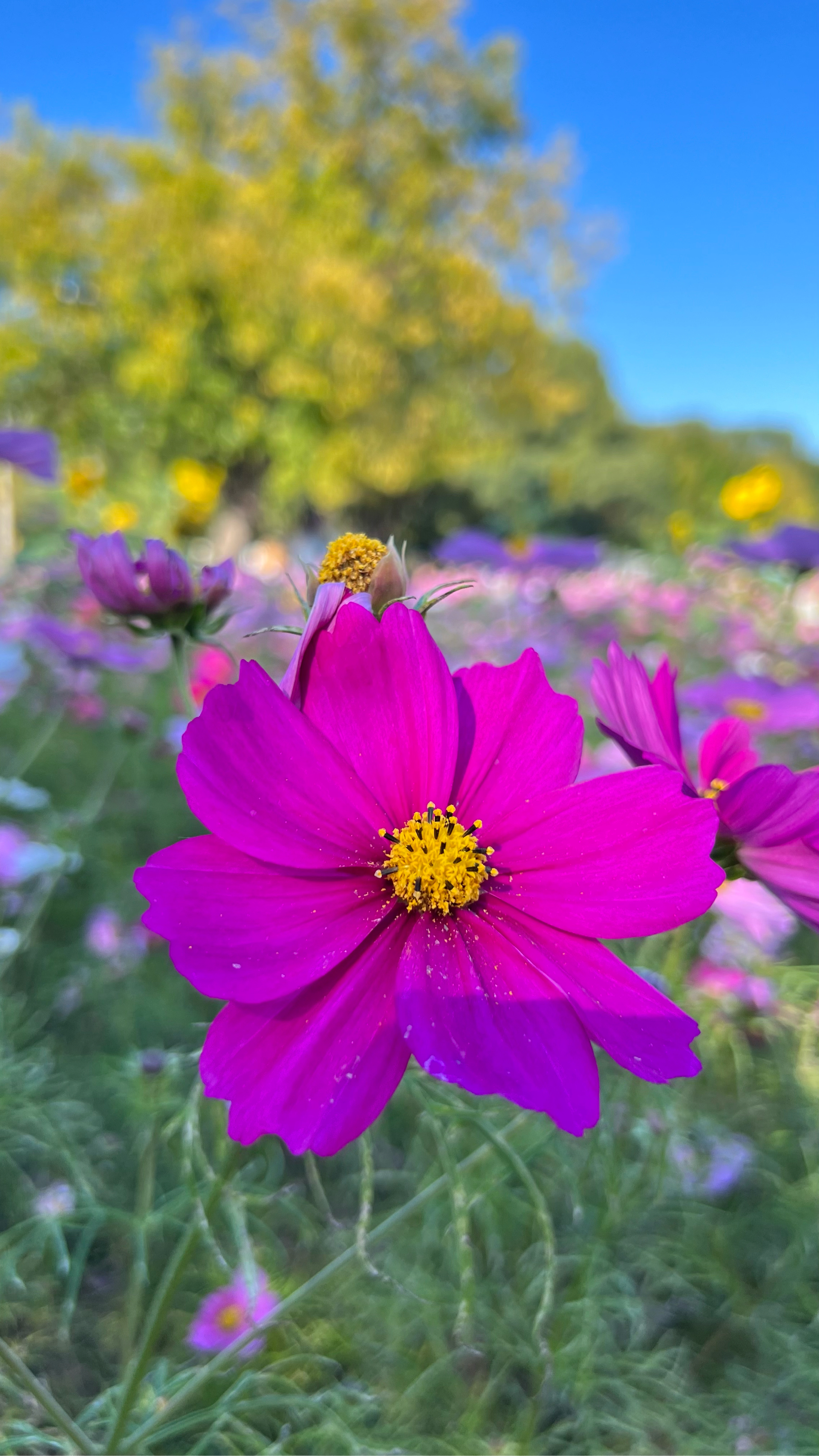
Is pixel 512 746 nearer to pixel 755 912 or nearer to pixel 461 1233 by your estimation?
pixel 461 1233

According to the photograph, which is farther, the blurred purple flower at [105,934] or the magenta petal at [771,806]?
the blurred purple flower at [105,934]

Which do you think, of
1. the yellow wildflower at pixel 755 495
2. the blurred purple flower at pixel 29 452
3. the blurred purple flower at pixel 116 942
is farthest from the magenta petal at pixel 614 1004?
the yellow wildflower at pixel 755 495

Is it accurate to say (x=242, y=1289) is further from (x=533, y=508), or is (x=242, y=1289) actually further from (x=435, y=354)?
(x=533, y=508)

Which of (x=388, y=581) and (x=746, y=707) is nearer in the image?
(x=388, y=581)


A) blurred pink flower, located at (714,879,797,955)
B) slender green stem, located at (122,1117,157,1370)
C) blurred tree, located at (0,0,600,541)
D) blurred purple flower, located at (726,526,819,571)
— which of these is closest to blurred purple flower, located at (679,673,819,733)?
blurred purple flower, located at (726,526,819,571)

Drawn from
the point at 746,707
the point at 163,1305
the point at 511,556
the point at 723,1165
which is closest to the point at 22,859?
the point at 163,1305

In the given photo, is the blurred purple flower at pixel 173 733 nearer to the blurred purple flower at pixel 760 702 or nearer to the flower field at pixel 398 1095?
the flower field at pixel 398 1095
